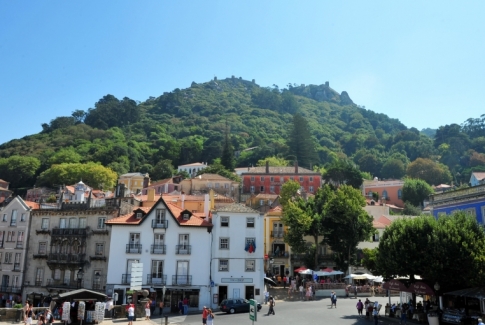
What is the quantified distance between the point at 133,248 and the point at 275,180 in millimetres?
66606

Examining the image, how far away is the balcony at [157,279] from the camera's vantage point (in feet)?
138

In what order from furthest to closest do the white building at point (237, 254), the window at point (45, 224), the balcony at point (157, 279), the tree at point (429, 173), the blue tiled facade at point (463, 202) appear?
the tree at point (429, 173), the window at point (45, 224), the white building at point (237, 254), the balcony at point (157, 279), the blue tiled facade at point (463, 202)

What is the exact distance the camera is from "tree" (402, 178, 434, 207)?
10275 centimetres

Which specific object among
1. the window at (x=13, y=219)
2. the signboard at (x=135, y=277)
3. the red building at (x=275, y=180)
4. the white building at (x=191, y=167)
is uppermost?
the white building at (x=191, y=167)

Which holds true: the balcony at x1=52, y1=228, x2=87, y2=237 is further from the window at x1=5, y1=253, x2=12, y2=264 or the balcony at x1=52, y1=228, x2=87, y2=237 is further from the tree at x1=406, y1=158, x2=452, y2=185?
the tree at x1=406, y1=158, x2=452, y2=185

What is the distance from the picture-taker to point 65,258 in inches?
1818

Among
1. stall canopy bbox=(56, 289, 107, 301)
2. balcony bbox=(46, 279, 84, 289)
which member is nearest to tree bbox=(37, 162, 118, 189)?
balcony bbox=(46, 279, 84, 289)

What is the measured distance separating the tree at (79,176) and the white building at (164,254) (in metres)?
78.0

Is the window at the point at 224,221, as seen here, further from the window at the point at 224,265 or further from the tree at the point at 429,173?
the tree at the point at 429,173

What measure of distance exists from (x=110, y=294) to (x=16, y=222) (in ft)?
57.4

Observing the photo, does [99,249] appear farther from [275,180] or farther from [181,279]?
[275,180]

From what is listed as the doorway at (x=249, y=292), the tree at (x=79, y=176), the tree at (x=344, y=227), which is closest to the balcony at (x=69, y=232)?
the doorway at (x=249, y=292)

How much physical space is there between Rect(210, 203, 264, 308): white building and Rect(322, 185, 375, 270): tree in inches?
457

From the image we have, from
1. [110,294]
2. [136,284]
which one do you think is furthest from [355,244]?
[136,284]
